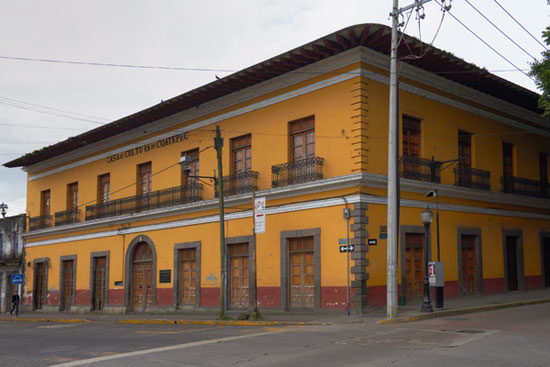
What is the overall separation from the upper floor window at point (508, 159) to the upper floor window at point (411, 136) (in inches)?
230

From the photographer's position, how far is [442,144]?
2192 centimetres

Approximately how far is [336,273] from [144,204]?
12.2 meters

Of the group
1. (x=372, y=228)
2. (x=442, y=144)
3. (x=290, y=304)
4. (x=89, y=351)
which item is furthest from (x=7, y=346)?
(x=442, y=144)

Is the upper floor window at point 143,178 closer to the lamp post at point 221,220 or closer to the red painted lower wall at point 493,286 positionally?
the lamp post at point 221,220

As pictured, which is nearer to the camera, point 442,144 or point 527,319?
point 527,319

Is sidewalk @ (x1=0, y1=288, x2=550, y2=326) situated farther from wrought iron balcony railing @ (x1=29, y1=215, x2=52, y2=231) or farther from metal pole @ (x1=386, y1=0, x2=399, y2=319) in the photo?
wrought iron balcony railing @ (x1=29, y1=215, x2=52, y2=231)

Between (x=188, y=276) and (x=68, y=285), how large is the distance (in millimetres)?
10796

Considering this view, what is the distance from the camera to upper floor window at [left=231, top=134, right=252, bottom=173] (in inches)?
910

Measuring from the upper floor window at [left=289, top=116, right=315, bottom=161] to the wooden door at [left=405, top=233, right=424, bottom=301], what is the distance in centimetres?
454

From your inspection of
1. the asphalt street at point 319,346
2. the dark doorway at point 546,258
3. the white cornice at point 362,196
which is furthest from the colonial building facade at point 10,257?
the dark doorway at point 546,258

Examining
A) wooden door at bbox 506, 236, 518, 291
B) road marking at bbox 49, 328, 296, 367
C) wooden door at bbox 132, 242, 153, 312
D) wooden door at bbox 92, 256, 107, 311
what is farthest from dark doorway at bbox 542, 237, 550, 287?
wooden door at bbox 92, 256, 107, 311

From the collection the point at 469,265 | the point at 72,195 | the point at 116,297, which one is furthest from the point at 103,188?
the point at 469,265

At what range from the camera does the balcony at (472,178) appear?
22250mm

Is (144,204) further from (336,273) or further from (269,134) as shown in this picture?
(336,273)
